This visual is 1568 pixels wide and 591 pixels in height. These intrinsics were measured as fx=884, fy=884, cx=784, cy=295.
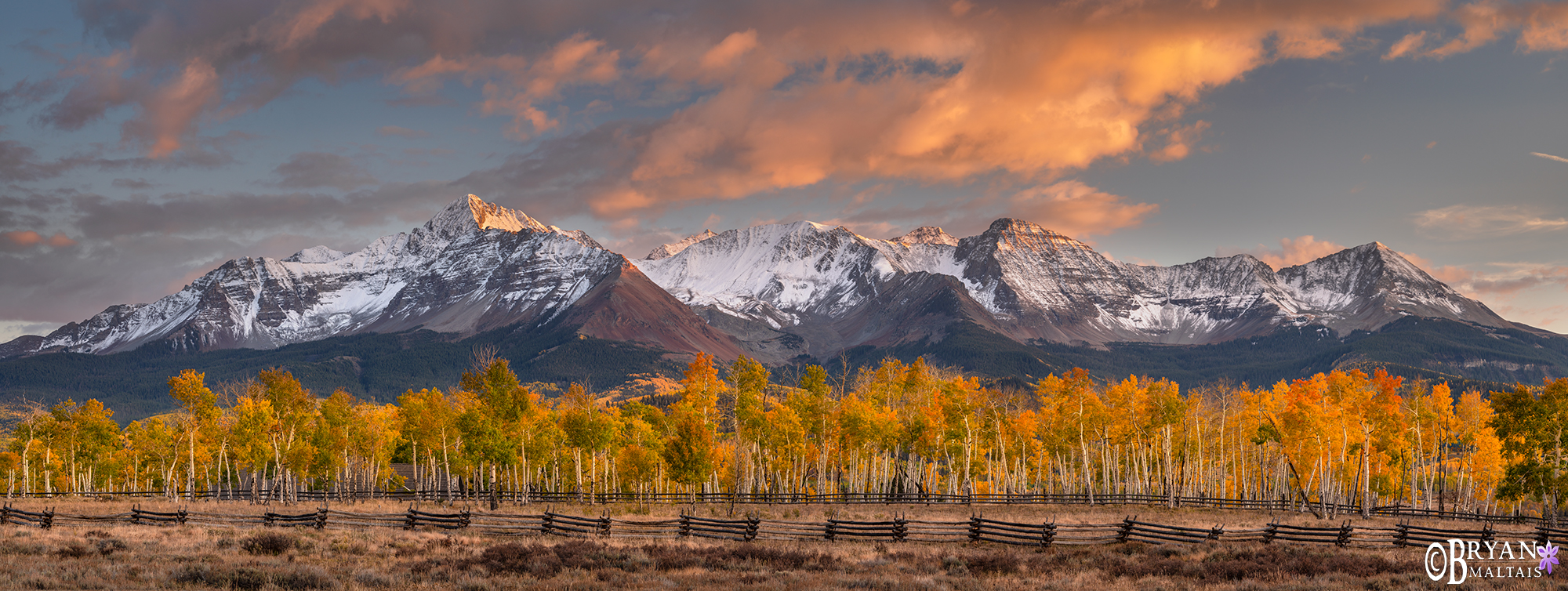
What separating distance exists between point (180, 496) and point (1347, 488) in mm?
111808

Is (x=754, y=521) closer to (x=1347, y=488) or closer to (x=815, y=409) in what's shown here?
(x=815, y=409)

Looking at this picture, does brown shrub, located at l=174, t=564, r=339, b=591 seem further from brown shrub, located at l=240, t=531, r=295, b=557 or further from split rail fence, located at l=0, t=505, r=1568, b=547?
split rail fence, located at l=0, t=505, r=1568, b=547

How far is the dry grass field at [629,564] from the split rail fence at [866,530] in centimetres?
110

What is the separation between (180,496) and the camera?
82.0m

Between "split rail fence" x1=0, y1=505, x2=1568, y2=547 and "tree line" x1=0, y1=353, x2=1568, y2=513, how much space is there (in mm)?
14964

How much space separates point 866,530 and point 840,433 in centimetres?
3732

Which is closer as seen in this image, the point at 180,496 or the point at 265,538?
the point at 265,538

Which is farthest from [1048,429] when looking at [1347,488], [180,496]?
[180,496]

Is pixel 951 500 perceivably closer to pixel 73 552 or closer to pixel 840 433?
pixel 840 433


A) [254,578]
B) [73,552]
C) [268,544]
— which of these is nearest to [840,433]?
[268,544]

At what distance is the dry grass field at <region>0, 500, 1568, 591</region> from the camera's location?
2752 cm

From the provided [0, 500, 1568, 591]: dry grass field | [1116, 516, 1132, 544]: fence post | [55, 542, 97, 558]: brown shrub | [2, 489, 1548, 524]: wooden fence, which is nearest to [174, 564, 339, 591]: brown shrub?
[0, 500, 1568, 591]: dry grass field

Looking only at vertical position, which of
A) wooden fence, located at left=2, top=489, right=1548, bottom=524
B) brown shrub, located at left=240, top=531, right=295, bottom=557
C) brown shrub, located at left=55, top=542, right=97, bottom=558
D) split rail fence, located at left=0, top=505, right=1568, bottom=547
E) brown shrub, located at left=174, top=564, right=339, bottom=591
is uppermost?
brown shrub, located at left=174, top=564, right=339, bottom=591

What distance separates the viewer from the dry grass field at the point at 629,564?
90.3 feet
